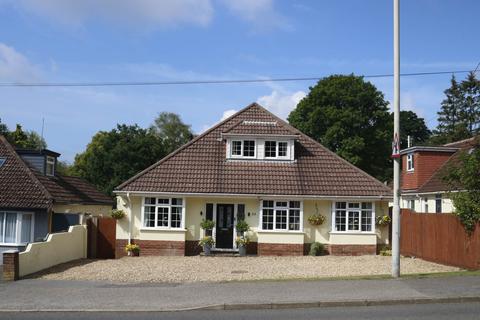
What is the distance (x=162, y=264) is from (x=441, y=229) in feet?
33.3

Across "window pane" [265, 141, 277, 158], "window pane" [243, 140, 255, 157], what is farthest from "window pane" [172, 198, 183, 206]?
"window pane" [265, 141, 277, 158]

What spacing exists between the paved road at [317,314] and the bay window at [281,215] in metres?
13.1

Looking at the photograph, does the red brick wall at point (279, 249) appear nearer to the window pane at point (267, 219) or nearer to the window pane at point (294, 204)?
the window pane at point (267, 219)

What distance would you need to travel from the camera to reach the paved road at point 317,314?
1077 centimetres

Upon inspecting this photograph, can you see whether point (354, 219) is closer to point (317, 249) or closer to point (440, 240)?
point (317, 249)

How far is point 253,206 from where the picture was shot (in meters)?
25.2

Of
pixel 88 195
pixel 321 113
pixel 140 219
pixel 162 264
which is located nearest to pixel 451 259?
pixel 162 264

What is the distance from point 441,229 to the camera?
66.9ft

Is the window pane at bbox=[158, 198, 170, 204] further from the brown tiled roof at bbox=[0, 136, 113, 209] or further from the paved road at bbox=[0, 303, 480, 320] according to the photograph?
the paved road at bbox=[0, 303, 480, 320]

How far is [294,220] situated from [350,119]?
26.3 metres

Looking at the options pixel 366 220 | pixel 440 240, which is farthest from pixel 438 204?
pixel 440 240

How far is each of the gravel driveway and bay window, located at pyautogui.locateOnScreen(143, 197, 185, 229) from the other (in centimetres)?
194

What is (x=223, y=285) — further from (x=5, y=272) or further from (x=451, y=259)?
(x=451, y=259)

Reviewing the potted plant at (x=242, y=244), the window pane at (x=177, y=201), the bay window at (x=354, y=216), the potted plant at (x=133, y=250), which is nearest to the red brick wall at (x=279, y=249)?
the potted plant at (x=242, y=244)
